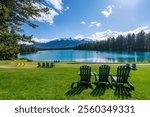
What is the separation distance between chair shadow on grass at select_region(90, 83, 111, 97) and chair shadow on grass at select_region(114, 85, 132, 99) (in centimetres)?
56

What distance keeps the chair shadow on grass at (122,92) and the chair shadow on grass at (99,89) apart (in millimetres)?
563

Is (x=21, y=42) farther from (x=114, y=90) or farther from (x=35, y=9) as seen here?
(x=114, y=90)

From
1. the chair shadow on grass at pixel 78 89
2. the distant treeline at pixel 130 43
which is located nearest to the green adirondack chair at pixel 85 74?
the chair shadow on grass at pixel 78 89

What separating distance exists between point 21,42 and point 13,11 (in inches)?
81.2

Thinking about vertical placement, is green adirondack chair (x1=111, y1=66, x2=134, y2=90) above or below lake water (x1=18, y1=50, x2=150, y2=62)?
above

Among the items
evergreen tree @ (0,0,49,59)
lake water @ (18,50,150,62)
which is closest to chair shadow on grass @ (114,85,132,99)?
evergreen tree @ (0,0,49,59)

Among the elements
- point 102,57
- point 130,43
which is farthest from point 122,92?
point 130,43

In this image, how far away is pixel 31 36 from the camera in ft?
38.8

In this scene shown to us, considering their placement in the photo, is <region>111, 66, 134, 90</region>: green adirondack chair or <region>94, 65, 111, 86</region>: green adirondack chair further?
<region>94, 65, 111, 86</region>: green adirondack chair

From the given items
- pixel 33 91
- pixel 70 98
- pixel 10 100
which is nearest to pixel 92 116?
pixel 70 98

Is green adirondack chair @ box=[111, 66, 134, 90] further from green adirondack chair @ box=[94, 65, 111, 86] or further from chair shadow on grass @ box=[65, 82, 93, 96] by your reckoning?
chair shadow on grass @ box=[65, 82, 93, 96]

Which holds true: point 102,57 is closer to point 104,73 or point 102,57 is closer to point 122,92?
point 104,73

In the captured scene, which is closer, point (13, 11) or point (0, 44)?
point (0, 44)

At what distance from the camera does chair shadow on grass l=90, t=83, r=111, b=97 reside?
8645 millimetres
